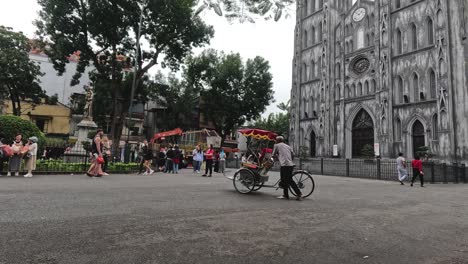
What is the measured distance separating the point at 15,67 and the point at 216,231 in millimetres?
32794

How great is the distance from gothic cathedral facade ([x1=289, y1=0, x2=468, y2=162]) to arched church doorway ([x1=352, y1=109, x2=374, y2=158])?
102 millimetres

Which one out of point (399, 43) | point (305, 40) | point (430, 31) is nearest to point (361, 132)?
point (399, 43)

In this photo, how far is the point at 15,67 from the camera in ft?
94.3

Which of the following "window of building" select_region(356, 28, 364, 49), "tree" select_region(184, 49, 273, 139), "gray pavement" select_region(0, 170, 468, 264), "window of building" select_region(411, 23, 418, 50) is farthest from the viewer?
"tree" select_region(184, 49, 273, 139)

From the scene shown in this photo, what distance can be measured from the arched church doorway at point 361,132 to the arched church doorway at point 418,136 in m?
3.83

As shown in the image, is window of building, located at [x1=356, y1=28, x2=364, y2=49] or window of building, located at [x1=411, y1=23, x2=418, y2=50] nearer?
window of building, located at [x1=411, y1=23, x2=418, y2=50]

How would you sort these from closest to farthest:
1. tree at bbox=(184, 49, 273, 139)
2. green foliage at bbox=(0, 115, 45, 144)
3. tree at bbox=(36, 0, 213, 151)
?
green foliage at bbox=(0, 115, 45, 144) → tree at bbox=(36, 0, 213, 151) → tree at bbox=(184, 49, 273, 139)

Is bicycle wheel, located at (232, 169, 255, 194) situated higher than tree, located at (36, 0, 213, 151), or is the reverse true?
tree, located at (36, 0, 213, 151)

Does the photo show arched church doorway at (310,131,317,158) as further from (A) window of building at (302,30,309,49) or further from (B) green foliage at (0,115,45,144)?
(B) green foliage at (0,115,45,144)

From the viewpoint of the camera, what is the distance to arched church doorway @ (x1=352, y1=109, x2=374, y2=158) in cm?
3012

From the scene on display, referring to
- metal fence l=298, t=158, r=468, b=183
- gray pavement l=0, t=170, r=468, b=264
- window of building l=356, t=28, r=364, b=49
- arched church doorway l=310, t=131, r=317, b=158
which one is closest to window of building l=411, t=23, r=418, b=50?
window of building l=356, t=28, r=364, b=49

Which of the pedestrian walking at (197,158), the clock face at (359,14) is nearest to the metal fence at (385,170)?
the pedestrian walking at (197,158)

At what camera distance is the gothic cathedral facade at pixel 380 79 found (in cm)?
2428

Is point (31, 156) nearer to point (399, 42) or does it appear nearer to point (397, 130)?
point (397, 130)
